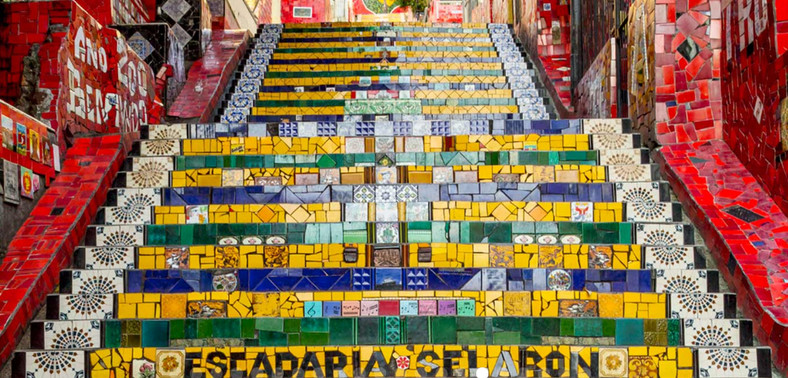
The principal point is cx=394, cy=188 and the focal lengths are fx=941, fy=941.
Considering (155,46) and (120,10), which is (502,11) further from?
(155,46)

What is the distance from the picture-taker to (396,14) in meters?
23.7

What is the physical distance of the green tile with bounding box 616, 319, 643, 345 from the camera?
4.07 metres

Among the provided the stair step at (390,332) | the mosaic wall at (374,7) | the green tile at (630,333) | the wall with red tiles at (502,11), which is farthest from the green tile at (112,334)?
the mosaic wall at (374,7)

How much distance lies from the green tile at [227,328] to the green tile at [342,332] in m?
0.41

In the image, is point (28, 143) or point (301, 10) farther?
point (301, 10)

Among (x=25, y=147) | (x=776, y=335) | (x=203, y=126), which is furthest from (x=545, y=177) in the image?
(x=25, y=147)

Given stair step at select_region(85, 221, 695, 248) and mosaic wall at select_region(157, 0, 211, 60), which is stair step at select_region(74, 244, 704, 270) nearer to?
stair step at select_region(85, 221, 695, 248)

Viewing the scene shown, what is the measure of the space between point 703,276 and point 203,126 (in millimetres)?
3219

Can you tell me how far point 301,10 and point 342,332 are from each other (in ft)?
57.0

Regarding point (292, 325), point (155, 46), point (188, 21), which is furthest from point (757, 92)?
point (188, 21)

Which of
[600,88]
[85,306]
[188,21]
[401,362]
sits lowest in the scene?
[401,362]

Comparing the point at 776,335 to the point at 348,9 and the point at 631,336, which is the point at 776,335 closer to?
the point at 631,336

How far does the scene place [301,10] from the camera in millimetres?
20766

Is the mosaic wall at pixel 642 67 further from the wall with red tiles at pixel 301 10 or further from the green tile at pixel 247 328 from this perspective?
the wall with red tiles at pixel 301 10
